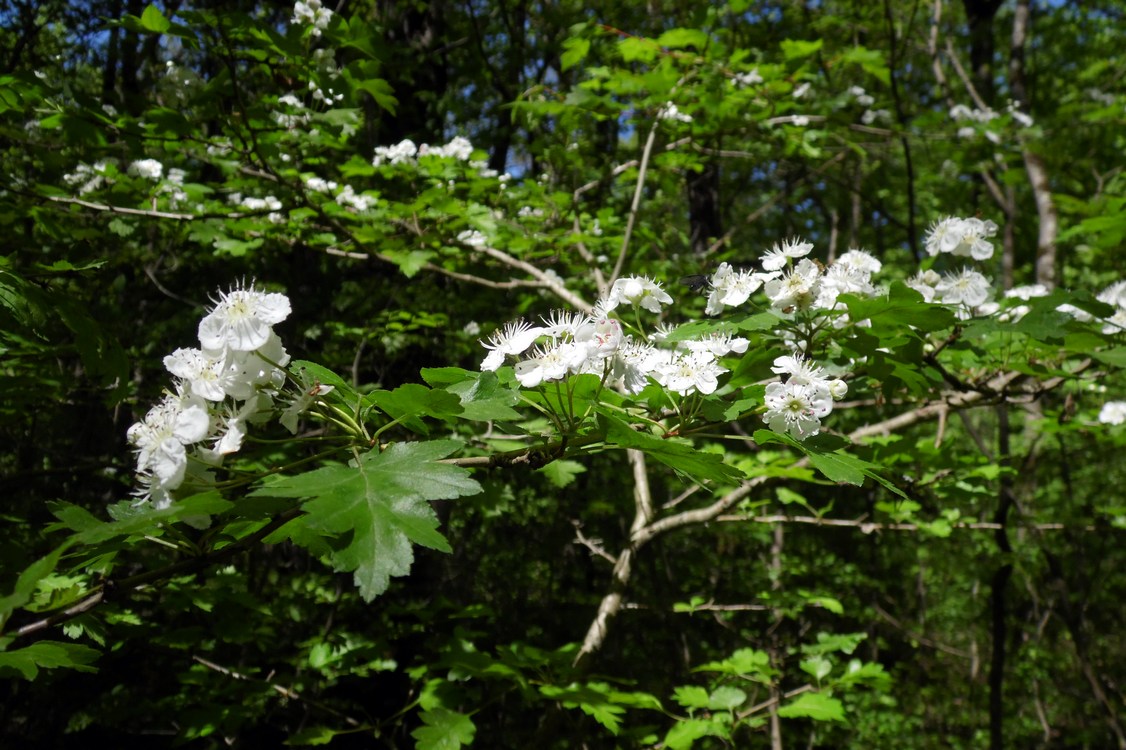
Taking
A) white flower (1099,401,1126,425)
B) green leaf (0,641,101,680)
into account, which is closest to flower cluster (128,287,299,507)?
green leaf (0,641,101,680)

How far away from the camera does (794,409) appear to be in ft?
4.66

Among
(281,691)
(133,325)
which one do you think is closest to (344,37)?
(281,691)

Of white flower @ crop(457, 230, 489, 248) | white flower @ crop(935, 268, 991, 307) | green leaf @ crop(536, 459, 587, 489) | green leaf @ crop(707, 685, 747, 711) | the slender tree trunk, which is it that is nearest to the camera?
white flower @ crop(935, 268, 991, 307)

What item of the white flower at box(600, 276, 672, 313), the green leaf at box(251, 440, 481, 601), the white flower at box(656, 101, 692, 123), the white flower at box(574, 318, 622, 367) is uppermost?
the white flower at box(656, 101, 692, 123)

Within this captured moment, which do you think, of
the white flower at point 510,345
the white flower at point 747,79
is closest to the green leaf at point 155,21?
the white flower at point 510,345

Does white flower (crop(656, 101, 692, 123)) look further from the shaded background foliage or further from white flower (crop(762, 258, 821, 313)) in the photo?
white flower (crop(762, 258, 821, 313))

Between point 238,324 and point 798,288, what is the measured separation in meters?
1.25

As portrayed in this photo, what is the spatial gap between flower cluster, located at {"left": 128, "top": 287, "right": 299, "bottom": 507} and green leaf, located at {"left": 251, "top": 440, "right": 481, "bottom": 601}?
0.20m

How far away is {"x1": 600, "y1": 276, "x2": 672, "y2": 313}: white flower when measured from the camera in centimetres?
170

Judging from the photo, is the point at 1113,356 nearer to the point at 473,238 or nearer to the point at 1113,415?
the point at 1113,415

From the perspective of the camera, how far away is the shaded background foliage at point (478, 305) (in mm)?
2846

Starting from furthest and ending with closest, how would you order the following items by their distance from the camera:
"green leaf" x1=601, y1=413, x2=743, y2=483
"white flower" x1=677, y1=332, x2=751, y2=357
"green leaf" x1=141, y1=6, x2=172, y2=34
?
1. "green leaf" x1=141, y1=6, x2=172, y2=34
2. "white flower" x1=677, y1=332, x2=751, y2=357
3. "green leaf" x1=601, y1=413, x2=743, y2=483

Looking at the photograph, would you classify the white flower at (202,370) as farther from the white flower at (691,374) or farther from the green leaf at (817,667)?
the green leaf at (817,667)

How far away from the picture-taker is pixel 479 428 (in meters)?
3.54
